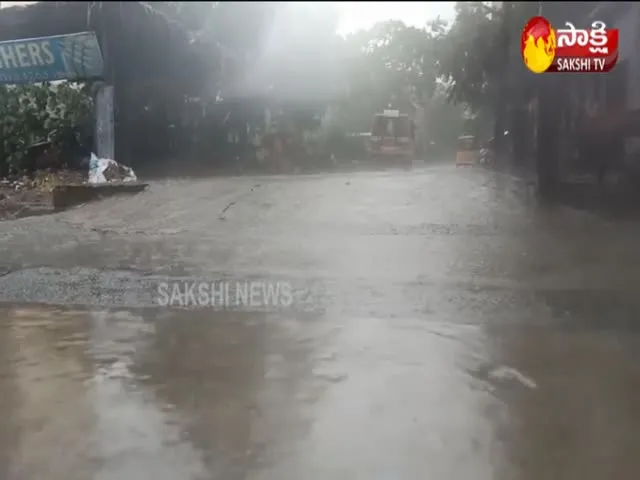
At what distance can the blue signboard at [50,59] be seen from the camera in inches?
173

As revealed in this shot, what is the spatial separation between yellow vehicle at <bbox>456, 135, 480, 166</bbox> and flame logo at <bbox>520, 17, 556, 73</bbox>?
1.95 ft

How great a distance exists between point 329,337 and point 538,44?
2196 millimetres

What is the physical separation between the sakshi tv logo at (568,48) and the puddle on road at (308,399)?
1.71m

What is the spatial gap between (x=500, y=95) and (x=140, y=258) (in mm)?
2834

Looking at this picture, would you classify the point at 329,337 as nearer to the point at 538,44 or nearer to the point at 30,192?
the point at 30,192

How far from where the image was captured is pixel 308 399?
11.9 ft

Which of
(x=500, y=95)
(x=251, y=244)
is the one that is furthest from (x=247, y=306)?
(x=500, y=95)

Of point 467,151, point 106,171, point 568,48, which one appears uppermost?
point 568,48

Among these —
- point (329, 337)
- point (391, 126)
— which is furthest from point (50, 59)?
point (329, 337)

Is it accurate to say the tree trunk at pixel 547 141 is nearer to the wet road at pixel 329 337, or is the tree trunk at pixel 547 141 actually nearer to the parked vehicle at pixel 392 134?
the wet road at pixel 329 337

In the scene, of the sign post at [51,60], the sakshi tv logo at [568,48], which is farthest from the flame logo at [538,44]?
the sign post at [51,60]

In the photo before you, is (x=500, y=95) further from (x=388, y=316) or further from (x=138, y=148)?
(x=138, y=148)

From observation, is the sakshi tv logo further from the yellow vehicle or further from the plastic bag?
the plastic bag

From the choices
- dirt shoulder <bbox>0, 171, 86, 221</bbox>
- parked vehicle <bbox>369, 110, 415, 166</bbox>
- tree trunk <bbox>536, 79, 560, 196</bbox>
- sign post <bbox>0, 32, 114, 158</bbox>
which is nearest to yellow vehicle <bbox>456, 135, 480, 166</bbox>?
parked vehicle <bbox>369, 110, 415, 166</bbox>
